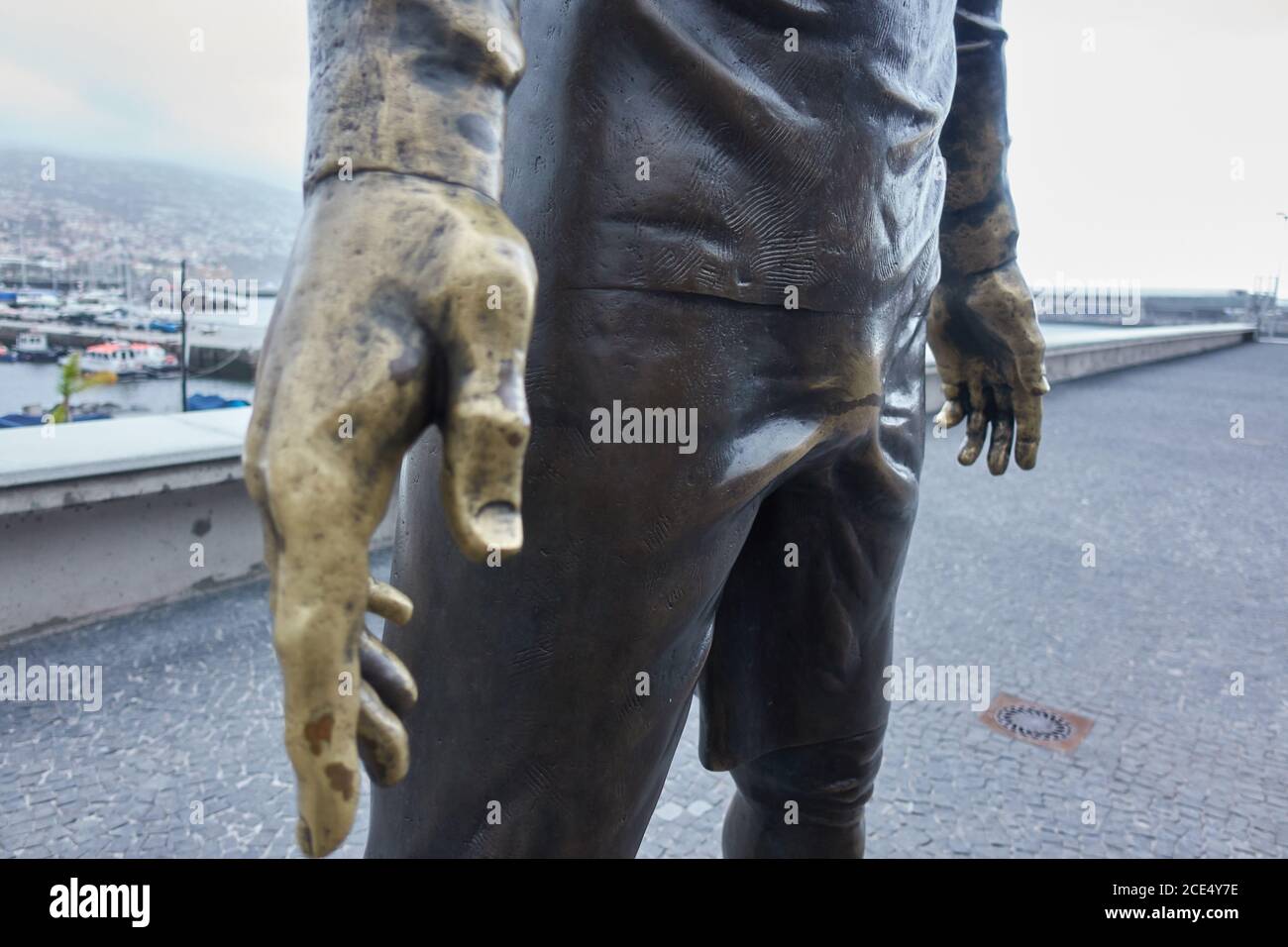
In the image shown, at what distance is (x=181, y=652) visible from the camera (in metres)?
3.38

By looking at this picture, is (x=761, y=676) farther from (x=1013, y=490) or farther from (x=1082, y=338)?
(x=1082, y=338)

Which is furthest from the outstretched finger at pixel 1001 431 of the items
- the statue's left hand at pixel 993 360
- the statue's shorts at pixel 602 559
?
the statue's shorts at pixel 602 559

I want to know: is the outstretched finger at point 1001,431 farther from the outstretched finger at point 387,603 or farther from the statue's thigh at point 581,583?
the outstretched finger at point 387,603

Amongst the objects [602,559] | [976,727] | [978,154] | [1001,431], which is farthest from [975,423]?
[976,727]

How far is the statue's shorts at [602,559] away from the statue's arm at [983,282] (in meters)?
0.54

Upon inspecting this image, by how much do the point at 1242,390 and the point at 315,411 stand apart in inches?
594

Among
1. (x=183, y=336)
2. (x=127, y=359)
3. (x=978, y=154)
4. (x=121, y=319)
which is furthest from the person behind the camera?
(x=121, y=319)

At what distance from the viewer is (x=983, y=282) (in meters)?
1.79

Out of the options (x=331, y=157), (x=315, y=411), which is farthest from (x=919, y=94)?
(x=315, y=411)

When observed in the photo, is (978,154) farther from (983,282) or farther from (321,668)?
(321,668)

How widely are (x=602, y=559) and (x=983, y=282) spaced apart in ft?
3.21

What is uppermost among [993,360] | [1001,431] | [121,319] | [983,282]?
[121,319]

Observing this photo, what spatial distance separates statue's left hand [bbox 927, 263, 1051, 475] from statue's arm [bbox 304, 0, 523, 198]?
1.15 m

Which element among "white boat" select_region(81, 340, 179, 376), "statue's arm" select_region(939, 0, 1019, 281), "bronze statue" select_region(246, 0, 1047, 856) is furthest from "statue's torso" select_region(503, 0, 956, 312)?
"white boat" select_region(81, 340, 179, 376)
